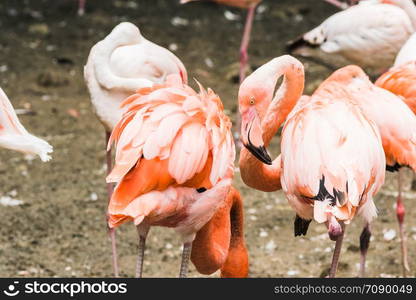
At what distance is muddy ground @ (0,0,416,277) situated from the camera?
491 centimetres

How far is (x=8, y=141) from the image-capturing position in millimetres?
3674

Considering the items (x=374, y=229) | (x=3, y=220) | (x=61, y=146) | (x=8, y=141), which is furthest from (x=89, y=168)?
(x=8, y=141)

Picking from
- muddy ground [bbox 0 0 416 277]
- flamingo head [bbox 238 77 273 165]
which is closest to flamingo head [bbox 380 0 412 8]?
muddy ground [bbox 0 0 416 277]

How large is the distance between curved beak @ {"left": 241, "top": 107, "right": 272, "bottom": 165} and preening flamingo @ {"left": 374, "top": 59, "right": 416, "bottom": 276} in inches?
26.5

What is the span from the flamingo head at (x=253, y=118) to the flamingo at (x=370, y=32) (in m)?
2.19

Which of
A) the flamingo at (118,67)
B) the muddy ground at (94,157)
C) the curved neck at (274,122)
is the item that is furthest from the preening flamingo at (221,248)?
the flamingo at (118,67)

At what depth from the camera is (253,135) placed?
11.8ft

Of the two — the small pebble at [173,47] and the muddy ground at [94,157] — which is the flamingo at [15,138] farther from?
the small pebble at [173,47]

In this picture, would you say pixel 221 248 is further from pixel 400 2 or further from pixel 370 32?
pixel 400 2

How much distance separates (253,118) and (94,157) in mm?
2618

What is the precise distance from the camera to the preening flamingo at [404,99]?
156 inches

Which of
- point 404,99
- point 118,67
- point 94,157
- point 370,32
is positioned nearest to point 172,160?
point 118,67

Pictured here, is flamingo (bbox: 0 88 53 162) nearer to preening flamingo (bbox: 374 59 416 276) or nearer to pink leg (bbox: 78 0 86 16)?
preening flamingo (bbox: 374 59 416 276)

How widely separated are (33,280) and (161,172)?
2.34 ft
